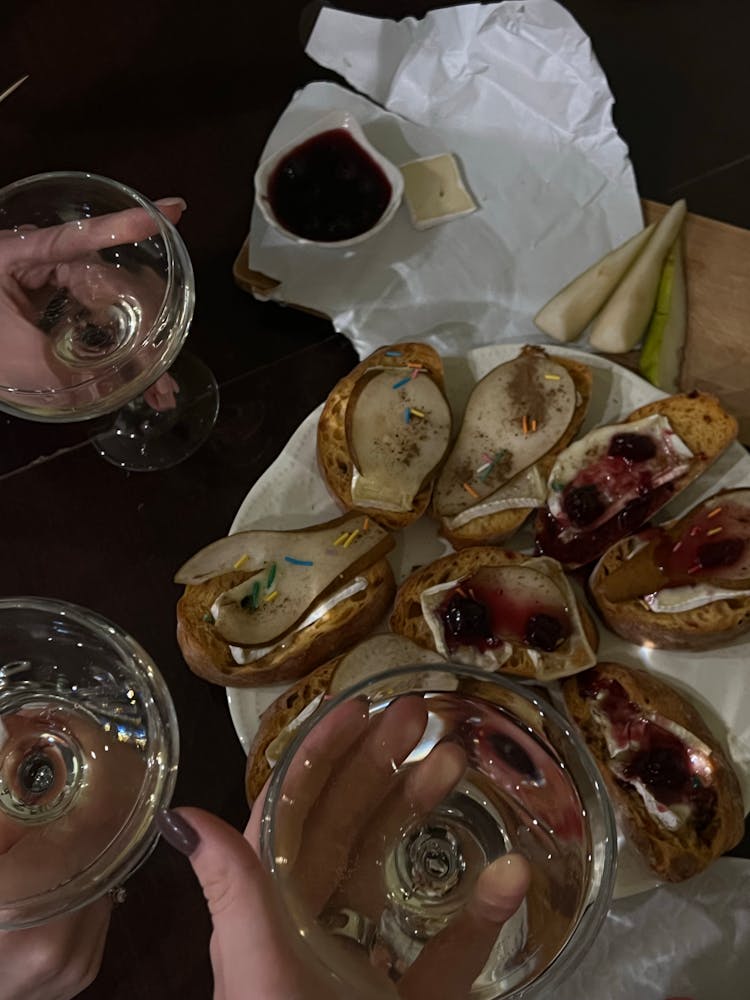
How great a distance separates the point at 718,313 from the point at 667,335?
80 millimetres

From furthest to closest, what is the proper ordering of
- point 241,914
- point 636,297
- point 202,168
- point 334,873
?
point 202,168, point 636,297, point 334,873, point 241,914

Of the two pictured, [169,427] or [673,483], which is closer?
[673,483]

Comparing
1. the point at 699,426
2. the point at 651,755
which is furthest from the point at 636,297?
the point at 651,755

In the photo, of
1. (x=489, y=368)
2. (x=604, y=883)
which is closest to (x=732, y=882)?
(x=604, y=883)

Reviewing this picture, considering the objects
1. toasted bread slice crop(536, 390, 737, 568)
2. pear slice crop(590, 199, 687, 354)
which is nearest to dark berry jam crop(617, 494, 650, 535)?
toasted bread slice crop(536, 390, 737, 568)

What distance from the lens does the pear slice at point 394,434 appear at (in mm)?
1067

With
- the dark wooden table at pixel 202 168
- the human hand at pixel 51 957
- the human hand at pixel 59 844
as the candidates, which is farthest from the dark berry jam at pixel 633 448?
the human hand at pixel 51 957

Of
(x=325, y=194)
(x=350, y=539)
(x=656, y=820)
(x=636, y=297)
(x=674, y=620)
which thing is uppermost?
(x=325, y=194)

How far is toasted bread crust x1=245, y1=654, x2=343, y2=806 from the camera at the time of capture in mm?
1011

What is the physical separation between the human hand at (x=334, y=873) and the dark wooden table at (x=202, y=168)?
29cm

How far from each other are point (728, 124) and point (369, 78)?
1.62ft

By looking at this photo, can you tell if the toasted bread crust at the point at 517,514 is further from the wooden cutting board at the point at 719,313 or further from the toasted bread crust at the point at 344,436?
the wooden cutting board at the point at 719,313

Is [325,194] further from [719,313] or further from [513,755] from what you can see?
[513,755]

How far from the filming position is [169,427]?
123cm
